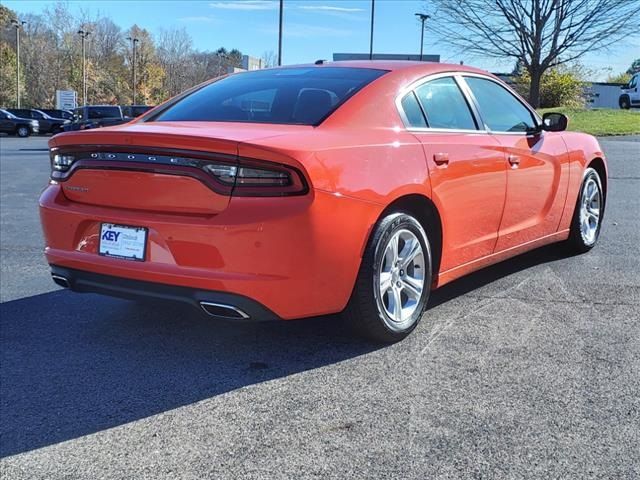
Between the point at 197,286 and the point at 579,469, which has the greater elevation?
the point at 197,286

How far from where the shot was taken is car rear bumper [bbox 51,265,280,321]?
3273 mm

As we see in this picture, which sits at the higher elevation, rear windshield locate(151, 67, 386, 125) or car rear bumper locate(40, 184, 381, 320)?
rear windshield locate(151, 67, 386, 125)

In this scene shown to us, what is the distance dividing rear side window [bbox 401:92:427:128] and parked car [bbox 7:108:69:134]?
3844 cm

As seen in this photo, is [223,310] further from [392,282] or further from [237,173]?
[392,282]

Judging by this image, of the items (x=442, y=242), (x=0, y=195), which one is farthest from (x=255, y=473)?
(x=0, y=195)

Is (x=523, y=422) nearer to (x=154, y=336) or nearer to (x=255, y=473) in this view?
(x=255, y=473)

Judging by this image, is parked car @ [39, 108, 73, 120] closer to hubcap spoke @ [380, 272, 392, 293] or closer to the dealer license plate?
the dealer license plate

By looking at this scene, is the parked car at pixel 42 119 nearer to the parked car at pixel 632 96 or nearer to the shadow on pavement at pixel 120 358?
the parked car at pixel 632 96

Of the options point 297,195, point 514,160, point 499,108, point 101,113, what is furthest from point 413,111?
point 101,113

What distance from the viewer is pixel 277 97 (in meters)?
4.16

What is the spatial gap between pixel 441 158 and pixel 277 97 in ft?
3.39

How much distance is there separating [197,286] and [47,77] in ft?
239

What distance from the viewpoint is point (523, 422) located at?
9.63 feet

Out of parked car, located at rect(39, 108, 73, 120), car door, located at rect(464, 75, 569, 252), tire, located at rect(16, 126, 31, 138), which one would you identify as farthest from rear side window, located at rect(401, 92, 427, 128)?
parked car, located at rect(39, 108, 73, 120)
